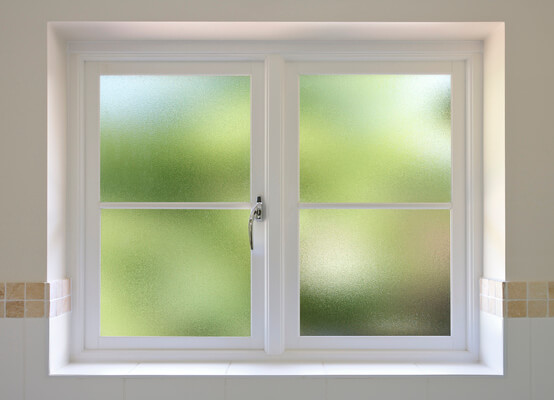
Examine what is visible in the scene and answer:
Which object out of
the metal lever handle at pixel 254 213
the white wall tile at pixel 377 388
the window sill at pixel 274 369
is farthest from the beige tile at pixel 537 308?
the metal lever handle at pixel 254 213

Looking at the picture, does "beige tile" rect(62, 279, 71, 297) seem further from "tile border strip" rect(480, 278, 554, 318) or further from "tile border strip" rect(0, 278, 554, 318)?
"tile border strip" rect(480, 278, 554, 318)

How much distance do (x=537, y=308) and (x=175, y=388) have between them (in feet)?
4.05

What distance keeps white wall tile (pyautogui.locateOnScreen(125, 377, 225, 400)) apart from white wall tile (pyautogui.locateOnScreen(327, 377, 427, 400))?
383 millimetres

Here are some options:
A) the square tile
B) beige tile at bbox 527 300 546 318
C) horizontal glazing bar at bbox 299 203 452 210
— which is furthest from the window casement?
beige tile at bbox 527 300 546 318

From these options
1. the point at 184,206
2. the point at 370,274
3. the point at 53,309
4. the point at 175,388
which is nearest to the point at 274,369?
the point at 175,388

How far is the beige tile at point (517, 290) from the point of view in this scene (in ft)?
7.51

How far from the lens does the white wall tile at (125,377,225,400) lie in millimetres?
2311

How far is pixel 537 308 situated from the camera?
2307 millimetres

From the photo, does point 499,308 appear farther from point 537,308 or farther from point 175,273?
point 175,273

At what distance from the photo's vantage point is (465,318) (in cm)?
253

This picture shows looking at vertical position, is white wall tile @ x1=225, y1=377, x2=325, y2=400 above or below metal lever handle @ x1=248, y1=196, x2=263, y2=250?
below

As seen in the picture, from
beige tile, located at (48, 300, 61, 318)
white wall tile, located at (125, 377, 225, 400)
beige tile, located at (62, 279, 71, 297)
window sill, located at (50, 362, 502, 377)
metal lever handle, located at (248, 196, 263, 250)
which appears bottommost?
white wall tile, located at (125, 377, 225, 400)
